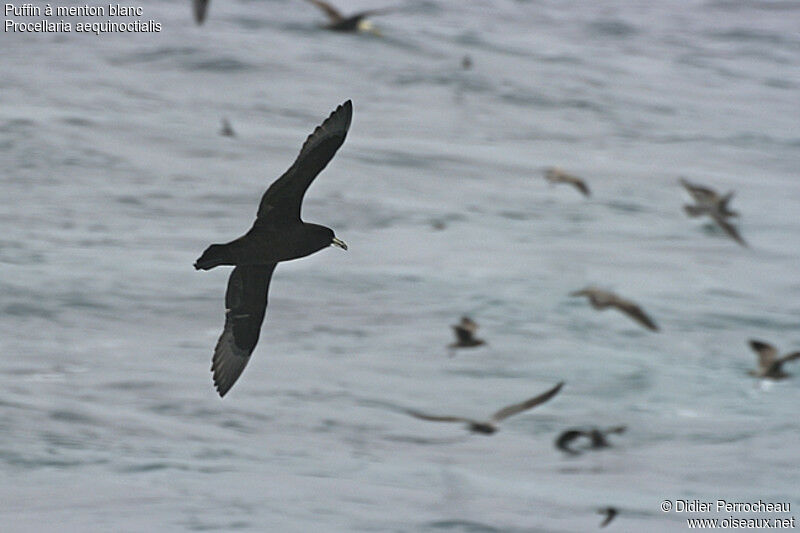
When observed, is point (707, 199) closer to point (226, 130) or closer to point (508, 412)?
point (508, 412)

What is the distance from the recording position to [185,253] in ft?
91.0

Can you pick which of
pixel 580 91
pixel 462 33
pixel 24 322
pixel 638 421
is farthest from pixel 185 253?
pixel 462 33

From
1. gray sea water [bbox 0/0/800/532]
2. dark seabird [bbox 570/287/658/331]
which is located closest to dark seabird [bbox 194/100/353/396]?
gray sea water [bbox 0/0/800/532]

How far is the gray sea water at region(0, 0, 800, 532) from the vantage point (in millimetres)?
17359

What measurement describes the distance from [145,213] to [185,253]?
9.18ft

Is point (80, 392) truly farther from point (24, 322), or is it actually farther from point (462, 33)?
point (462, 33)

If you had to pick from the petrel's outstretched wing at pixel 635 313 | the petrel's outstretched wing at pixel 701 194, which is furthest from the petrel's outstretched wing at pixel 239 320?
the petrel's outstretched wing at pixel 701 194

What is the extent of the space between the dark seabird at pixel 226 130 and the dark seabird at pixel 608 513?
71.1 ft

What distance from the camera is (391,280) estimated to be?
26078 mm

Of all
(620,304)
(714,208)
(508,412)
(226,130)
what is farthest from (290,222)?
(226,130)

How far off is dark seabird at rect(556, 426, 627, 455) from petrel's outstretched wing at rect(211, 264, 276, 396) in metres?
10.7

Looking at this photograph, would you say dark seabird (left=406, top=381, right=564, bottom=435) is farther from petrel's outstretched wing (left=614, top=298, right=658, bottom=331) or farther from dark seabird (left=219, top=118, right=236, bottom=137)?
dark seabird (left=219, top=118, right=236, bottom=137)

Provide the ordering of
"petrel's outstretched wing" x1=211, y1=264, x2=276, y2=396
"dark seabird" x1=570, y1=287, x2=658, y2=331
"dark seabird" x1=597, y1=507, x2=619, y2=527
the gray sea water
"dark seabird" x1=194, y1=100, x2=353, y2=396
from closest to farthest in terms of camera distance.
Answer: "dark seabird" x1=194, y1=100, x2=353, y2=396, "petrel's outstretched wing" x1=211, y1=264, x2=276, y2=396, "dark seabird" x1=597, y1=507, x2=619, y2=527, "dark seabird" x1=570, y1=287, x2=658, y2=331, the gray sea water

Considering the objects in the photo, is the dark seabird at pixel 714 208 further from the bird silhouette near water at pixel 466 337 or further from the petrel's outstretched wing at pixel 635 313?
the bird silhouette near water at pixel 466 337
